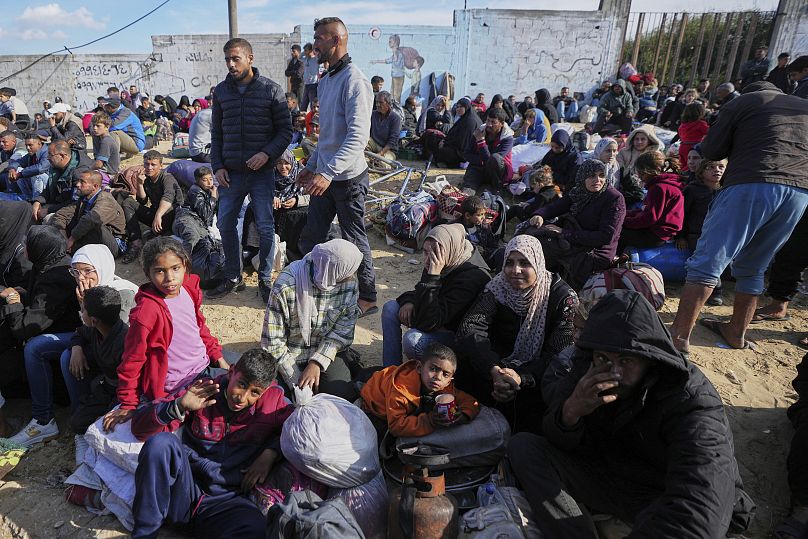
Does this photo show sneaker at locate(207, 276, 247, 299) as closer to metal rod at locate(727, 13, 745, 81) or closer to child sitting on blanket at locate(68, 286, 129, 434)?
child sitting on blanket at locate(68, 286, 129, 434)

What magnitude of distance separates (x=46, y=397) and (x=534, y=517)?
3.00 metres

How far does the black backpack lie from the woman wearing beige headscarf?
48.3 inches

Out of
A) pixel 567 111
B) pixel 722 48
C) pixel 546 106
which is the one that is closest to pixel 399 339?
pixel 546 106

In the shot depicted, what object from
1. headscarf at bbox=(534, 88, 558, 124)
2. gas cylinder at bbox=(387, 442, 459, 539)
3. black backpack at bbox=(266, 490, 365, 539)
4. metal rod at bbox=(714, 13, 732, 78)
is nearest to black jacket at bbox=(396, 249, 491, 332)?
gas cylinder at bbox=(387, 442, 459, 539)

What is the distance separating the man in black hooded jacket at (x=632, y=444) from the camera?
1797mm

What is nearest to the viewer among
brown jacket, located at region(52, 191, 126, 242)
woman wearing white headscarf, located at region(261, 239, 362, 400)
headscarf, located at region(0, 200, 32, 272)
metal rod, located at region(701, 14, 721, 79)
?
woman wearing white headscarf, located at region(261, 239, 362, 400)

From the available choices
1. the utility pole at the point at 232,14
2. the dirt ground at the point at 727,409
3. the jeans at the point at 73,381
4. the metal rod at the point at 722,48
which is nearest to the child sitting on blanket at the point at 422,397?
the dirt ground at the point at 727,409

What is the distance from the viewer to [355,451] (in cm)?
251

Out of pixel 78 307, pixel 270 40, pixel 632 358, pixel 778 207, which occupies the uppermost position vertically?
pixel 270 40

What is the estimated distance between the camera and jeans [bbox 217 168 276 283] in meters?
4.36

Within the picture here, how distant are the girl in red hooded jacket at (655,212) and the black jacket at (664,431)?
307cm

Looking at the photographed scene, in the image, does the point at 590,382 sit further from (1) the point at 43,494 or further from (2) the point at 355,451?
(1) the point at 43,494

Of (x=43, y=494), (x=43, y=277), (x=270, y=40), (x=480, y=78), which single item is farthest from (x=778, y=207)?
(x=270, y=40)

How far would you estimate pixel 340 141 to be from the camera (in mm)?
3930
